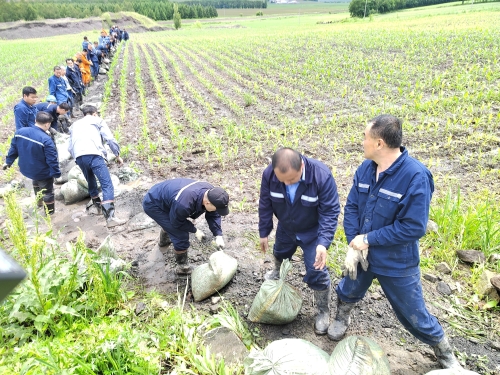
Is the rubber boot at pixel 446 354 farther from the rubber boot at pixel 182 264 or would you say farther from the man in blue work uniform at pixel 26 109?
the man in blue work uniform at pixel 26 109

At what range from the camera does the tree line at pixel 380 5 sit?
43781 millimetres

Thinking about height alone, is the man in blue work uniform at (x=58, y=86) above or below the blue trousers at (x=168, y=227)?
above

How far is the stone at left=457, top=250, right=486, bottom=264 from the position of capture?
3.34 metres

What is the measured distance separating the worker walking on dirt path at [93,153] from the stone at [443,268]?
12.9 ft

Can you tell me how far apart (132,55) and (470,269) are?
2060 centimetres

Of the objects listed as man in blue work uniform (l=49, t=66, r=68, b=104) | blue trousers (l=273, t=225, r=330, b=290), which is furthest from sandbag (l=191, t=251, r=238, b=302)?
man in blue work uniform (l=49, t=66, r=68, b=104)

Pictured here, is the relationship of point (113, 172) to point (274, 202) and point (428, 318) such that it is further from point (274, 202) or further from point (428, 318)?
point (428, 318)

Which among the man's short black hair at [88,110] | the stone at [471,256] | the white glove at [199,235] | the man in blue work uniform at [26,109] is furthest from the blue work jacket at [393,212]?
the man in blue work uniform at [26,109]

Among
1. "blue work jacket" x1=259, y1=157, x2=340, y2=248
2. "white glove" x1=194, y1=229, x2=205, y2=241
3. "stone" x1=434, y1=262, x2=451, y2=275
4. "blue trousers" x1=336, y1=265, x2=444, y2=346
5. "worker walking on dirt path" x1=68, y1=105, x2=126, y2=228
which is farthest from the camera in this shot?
"worker walking on dirt path" x1=68, y1=105, x2=126, y2=228

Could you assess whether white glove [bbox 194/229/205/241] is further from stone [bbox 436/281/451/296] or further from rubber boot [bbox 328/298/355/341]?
stone [bbox 436/281/451/296]

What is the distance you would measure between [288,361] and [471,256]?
96.3 inches

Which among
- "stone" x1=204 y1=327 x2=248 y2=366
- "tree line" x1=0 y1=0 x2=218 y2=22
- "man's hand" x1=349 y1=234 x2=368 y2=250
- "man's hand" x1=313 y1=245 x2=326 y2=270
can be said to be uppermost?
"tree line" x1=0 y1=0 x2=218 y2=22

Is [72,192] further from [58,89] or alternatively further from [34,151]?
[58,89]

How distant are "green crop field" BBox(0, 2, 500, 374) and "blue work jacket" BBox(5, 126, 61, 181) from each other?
0.93 meters
